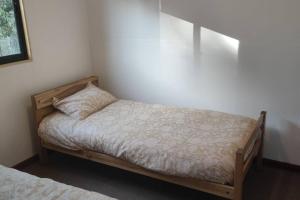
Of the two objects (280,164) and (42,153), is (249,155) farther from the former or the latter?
(42,153)

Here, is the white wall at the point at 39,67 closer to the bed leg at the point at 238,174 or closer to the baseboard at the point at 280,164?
the bed leg at the point at 238,174

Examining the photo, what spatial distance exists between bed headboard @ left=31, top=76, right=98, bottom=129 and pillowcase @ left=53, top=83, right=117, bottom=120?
7 cm

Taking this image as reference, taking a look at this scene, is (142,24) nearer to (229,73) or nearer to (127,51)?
(127,51)

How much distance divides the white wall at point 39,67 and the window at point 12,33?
73 millimetres

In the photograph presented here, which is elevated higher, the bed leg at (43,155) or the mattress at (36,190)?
the mattress at (36,190)

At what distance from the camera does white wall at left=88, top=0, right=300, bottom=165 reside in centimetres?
291

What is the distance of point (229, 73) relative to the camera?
3189 mm

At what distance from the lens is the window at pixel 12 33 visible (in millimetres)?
3041

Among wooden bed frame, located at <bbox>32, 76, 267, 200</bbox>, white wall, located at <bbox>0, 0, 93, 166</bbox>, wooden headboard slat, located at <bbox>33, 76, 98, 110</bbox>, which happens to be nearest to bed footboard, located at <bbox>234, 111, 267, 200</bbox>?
wooden bed frame, located at <bbox>32, 76, 267, 200</bbox>

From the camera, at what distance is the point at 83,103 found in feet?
10.7

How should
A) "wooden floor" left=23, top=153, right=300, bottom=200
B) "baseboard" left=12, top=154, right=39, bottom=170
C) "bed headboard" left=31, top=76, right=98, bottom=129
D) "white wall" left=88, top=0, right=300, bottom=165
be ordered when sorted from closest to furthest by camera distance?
"wooden floor" left=23, top=153, right=300, bottom=200, "white wall" left=88, top=0, right=300, bottom=165, "bed headboard" left=31, top=76, right=98, bottom=129, "baseboard" left=12, top=154, right=39, bottom=170

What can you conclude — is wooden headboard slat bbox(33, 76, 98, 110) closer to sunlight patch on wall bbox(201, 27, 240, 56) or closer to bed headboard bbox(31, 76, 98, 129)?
bed headboard bbox(31, 76, 98, 129)

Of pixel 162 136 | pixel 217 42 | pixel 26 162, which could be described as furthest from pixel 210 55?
pixel 26 162

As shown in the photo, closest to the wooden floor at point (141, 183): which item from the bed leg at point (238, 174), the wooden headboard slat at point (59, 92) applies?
the bed leg at point (238, 174)
